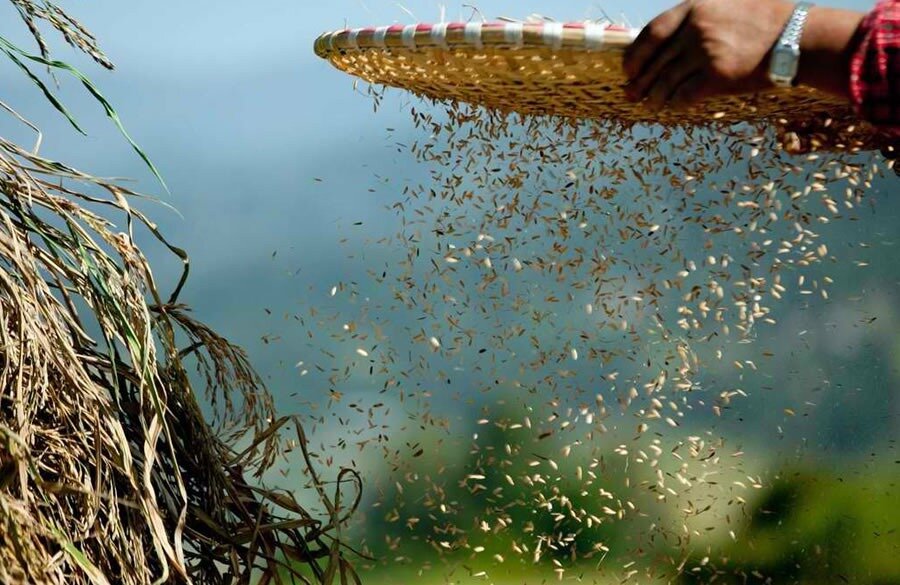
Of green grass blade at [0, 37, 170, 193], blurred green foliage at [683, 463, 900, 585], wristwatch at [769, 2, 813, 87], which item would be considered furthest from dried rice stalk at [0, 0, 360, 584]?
blurred green foliage at [683, 463, 900, 585]

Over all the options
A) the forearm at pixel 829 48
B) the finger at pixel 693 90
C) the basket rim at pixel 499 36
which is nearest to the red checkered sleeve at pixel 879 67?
the forearm at pixel 829 48

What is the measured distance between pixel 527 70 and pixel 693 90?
28 cm

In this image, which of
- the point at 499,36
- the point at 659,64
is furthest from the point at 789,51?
the point at 499,36

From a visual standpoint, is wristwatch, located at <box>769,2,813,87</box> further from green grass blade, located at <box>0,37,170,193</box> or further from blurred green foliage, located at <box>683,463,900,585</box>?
blurred green foliage, located at <box>683,463,900,585</box>

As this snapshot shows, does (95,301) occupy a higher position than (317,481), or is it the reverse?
(95,301)

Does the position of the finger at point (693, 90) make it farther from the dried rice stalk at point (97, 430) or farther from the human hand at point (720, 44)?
the dried rice stalk at point (97, 430)

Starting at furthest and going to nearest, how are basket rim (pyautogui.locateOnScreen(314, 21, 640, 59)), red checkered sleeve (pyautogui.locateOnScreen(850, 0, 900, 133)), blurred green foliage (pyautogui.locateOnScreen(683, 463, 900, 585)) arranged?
blurred green foliage (pyautogui.locateOnScreen(683, 463, 900, 585)) → basket rim (pyautogui.locateOnScreen(314, 21, 640, 59)) → red checkered sleeve (pyautogui.locateOnScreen(850, 0, 900, 133))

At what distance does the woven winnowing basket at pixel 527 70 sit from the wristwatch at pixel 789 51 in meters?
0.17

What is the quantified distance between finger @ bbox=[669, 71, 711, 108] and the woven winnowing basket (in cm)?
12

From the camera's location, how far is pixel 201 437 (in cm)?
133

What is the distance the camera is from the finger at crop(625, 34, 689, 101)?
3.51ft

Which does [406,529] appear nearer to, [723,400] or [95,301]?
[723,400]

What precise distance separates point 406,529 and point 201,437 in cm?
89

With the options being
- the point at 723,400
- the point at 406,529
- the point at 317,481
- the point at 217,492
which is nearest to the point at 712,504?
the point at 723,400
